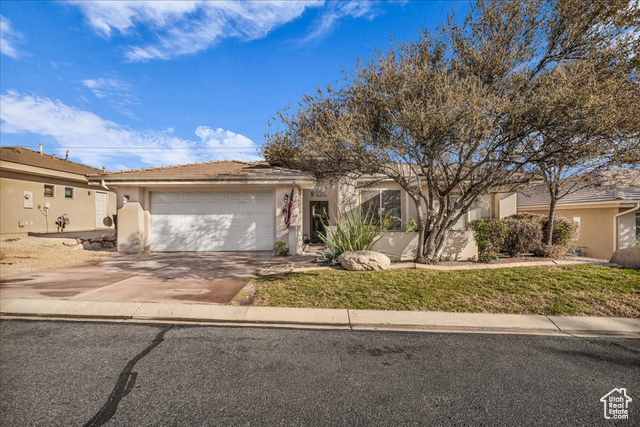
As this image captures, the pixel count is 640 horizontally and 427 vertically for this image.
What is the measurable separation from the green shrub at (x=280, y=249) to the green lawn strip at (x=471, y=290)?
12.6 feet

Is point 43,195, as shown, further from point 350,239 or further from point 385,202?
point 385,202

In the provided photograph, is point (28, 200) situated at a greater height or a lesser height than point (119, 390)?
greater

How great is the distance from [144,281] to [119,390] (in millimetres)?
4854

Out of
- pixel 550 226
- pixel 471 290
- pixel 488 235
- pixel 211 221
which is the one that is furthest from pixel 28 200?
pixel 550 226

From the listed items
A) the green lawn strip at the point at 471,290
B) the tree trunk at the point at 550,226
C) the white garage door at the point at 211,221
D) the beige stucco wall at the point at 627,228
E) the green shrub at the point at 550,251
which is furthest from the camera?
the beige stucco wall at the point at 627,228

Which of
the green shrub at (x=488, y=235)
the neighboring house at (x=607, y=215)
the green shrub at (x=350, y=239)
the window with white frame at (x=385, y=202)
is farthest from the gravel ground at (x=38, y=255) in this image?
the neighboring house at (x=607, y=215)

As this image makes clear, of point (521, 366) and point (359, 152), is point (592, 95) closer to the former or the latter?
point (359, 152)

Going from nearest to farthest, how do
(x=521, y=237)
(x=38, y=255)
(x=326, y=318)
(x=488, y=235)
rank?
(x=326, y=318), (x=488, y=235), (x=521, y=237), (x=38, y=255)

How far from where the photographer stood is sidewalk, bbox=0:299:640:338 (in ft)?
16.1

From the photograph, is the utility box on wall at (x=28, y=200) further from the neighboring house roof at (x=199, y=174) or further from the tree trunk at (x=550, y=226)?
the tree trunk at (x=550, y=226)

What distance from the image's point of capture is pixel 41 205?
54.3 feet

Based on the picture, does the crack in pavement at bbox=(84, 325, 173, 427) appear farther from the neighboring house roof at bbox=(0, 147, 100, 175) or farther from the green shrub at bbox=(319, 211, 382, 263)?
the neighboring house roof at bbox=(0, 147, 100, 175)

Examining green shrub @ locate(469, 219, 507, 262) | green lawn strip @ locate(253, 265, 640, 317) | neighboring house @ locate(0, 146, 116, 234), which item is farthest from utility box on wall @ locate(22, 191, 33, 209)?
green shrub @ locate(469, 219, 507, 262)

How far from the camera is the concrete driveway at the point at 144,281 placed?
20.2ft
